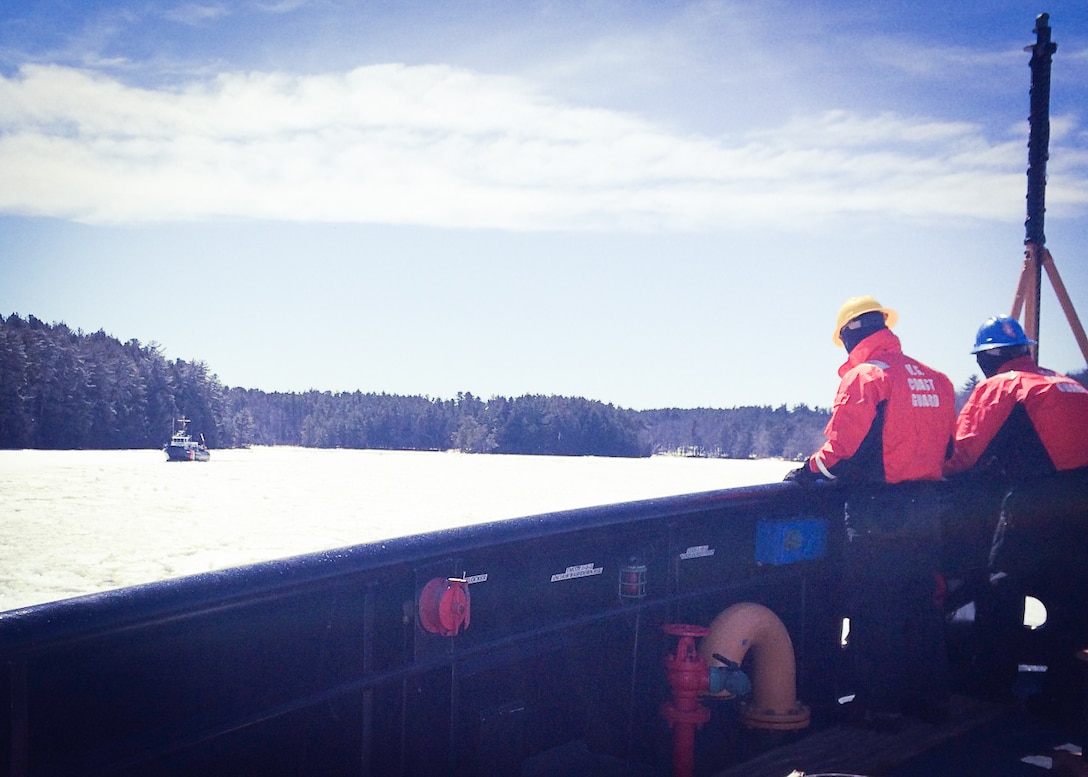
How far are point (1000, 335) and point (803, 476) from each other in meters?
1.40

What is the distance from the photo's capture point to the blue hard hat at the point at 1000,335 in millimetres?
4551

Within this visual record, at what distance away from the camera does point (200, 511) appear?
31.7 m

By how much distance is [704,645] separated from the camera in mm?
3598

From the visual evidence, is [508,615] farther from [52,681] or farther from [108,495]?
[108,495]

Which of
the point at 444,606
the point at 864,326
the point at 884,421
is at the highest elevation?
the point at 864,326

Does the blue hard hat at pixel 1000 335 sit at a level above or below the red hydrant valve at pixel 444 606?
above

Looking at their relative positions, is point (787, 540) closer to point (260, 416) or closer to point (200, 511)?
point (200, 511)

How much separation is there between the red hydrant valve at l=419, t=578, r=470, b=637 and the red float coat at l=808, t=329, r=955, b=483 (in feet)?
6.08

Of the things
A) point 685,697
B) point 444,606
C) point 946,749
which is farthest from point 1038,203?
point 444,606

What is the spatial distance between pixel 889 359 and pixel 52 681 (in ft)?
10.6

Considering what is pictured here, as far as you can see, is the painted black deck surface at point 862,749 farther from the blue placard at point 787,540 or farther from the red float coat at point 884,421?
the red float coat at point 884,421

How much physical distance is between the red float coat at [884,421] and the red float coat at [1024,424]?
0.59m

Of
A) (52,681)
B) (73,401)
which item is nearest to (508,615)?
(52,681)

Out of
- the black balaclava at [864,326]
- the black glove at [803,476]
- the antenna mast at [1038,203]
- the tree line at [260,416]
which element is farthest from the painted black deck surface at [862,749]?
the tree line at [260,416]
